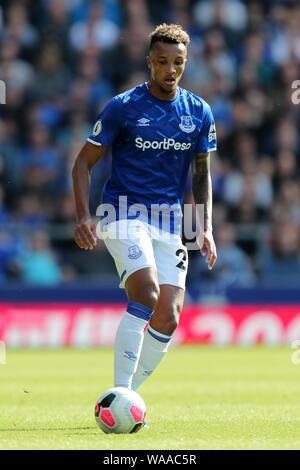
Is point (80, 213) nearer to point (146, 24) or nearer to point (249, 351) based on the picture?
point (249, 351)

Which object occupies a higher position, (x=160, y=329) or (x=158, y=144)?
(x=158, y=144)

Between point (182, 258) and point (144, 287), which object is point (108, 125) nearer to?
point (182, 258)

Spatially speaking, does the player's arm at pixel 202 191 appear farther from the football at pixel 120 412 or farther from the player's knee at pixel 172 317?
the football at pixel 120 412

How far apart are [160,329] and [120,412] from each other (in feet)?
2.91

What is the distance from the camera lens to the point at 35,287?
16.7 meters

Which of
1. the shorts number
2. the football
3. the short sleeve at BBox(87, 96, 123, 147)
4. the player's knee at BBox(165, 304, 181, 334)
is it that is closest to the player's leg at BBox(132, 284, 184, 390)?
the player's knee at BBox(165, 304, 181, 334)

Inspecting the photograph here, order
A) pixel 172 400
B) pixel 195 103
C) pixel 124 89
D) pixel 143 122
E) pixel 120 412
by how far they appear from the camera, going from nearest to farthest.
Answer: pixel 120 412 < pixel 143 122 < pixel 195 103 < pixel 172 400 < pixel 124 89

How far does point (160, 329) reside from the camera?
7508 mm

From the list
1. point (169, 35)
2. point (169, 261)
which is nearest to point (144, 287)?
point (169, 261)

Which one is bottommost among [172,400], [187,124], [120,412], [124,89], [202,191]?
[172,400]

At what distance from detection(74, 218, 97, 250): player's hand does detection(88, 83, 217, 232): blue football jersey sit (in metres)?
0.46

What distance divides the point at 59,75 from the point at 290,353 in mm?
6976

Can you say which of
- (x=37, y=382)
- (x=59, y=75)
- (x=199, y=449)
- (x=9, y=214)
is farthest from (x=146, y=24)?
(x=199, y=449)

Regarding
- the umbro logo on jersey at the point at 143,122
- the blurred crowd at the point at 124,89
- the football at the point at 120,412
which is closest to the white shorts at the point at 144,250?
the umbro logo on jersey at the point at 143,122
